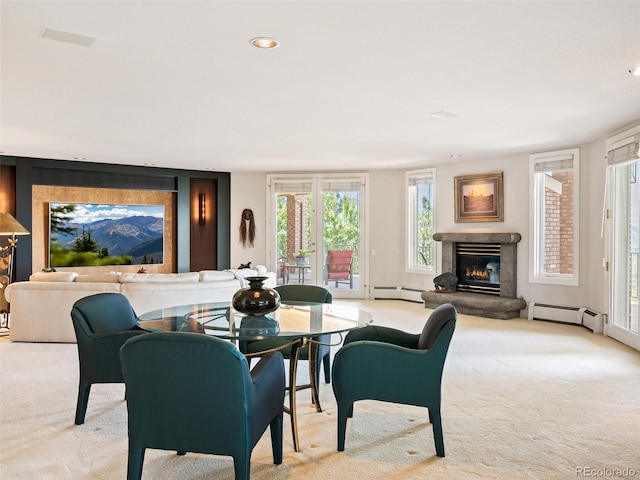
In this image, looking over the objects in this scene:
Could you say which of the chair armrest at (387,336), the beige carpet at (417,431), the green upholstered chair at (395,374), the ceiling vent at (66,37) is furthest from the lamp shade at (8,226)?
the green upholstered chair at (395,374)

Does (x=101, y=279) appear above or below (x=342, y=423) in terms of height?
above

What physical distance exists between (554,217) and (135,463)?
6.83 m

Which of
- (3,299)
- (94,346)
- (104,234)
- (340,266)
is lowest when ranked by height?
(3,299)

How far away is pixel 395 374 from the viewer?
3.03 m

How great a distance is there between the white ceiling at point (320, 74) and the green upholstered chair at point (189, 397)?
70.6 inches

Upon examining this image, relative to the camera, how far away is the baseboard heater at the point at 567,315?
21.7ft

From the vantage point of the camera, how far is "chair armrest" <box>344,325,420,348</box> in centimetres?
350

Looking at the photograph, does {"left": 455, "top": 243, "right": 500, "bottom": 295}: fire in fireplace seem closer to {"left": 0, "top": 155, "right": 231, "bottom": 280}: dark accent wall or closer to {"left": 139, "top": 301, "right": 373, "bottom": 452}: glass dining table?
{"left": 0, "top": 155, "right": 231, "bottom": 280}: dark accent wall

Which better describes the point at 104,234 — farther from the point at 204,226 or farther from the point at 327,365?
the point at 327,365

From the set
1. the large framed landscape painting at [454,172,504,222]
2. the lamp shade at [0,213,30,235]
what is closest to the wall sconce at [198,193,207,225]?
the lamp shade at [0,213,30,235]

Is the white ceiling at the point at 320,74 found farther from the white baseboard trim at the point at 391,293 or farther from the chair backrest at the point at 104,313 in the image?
the white baseboard trim at the point at 391,293

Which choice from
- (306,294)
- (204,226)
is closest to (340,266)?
(204,226)

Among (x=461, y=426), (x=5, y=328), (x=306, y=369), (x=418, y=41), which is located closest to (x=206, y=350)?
(x=461, y=426)

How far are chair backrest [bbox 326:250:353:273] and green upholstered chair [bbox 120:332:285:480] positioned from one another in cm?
747
